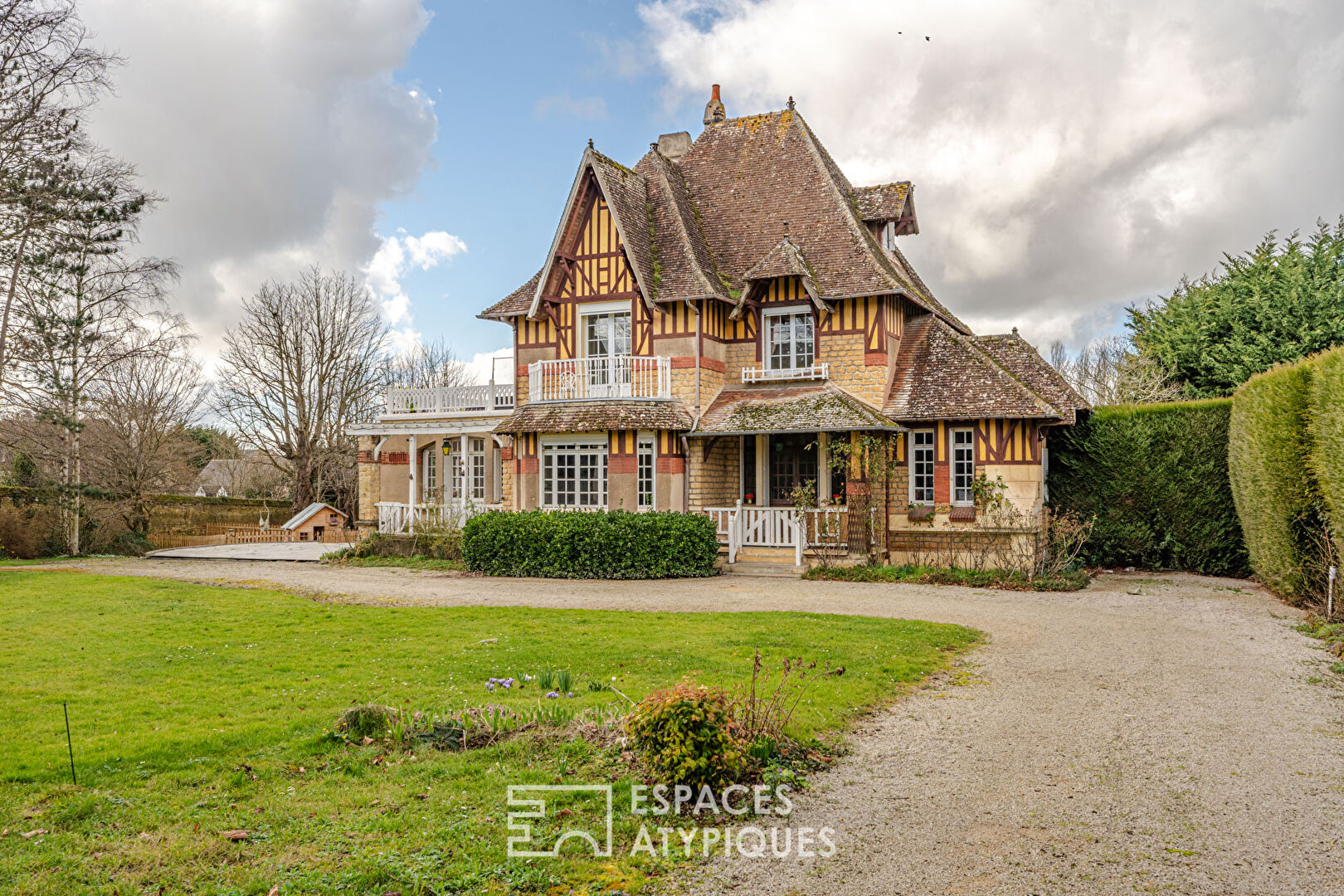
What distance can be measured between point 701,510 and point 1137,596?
8.93 metres

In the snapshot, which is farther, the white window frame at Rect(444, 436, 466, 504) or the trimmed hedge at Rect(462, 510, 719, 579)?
the white window frame at Rect(444, 436, 466, 504)

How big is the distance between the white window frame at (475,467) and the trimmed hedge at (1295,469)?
60.1 ft

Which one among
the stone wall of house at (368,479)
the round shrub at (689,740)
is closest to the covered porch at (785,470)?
the stone wall of house at (368,479)

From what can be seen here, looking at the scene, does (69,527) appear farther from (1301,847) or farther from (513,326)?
(1301,847)

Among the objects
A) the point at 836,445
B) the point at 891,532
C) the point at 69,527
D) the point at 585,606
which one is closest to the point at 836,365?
the point at 836,445

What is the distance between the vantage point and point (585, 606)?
14.5 m

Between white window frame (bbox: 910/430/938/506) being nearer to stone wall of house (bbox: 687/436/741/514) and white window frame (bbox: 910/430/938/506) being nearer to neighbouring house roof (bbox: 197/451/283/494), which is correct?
stone wall of house (bbox: 687/436/741/514)

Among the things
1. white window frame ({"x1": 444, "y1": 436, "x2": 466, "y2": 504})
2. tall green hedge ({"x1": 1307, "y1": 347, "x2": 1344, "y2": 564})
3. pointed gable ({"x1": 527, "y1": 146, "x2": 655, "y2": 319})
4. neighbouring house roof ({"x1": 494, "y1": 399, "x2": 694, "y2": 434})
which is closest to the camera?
tall green hedge ({"x1": 1307, "y1": 347, "x2": 1344, "y2": 564})

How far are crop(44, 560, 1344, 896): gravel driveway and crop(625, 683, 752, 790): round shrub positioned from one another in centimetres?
51

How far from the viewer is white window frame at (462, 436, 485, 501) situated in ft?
86.8

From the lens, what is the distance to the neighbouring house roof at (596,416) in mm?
20562

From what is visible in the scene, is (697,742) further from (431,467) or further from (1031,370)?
(431,467)

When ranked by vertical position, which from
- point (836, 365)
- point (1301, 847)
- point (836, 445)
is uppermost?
point (836, 365)

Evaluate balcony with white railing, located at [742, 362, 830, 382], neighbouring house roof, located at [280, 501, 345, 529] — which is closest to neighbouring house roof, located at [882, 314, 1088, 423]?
balcony with white railing, located at [742, 362, 830, 382]
